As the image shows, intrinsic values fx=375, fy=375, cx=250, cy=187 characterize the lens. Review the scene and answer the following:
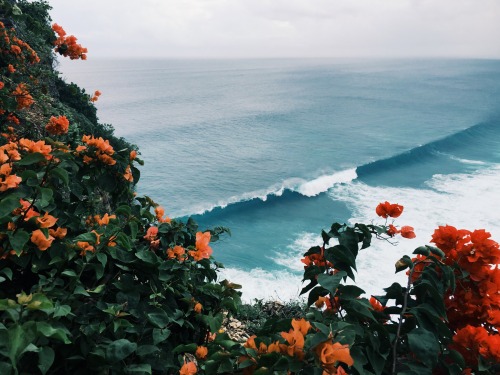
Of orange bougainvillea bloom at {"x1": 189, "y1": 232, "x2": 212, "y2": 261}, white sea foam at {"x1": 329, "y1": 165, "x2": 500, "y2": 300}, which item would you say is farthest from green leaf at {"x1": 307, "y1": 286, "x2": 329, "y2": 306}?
white sea foam at {"x1": 329, "y1": 165, "x2": 500, "y2": 300}

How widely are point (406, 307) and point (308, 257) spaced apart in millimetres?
453

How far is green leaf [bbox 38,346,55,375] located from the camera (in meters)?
1.25

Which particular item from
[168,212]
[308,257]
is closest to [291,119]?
[168,212]

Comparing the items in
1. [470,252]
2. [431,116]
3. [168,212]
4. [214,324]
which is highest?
[470,252]

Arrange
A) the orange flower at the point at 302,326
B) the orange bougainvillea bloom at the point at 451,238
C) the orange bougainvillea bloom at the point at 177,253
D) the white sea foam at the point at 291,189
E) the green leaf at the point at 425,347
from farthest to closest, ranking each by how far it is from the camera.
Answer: the white sea foam at the point at 291,189 < the orange bougainvillea bloom at the point at 177,253 < the orange bougainvillea bloom at the point at 451,238 < the green leaf at the point at 425,347 < the orange flower at the point at 302,326

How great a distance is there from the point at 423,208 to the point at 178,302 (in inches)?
763

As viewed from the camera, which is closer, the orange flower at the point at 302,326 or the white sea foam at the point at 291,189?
the orange flower at the point at 302,326

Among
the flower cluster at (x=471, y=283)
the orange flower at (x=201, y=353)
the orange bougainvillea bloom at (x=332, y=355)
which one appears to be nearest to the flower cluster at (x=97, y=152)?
the orange flower at (x=201, y=353)

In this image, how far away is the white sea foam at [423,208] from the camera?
13.4 meters

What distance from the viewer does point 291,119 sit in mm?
43281

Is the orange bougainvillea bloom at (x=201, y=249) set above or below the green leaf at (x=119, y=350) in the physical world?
above

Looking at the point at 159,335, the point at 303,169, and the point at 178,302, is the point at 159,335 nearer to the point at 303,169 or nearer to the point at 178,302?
the point at 178,302

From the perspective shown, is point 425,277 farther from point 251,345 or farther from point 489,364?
point 251,345

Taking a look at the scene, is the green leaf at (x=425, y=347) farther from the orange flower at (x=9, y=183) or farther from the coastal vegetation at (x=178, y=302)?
the orange flower at (x=9, y=183)
